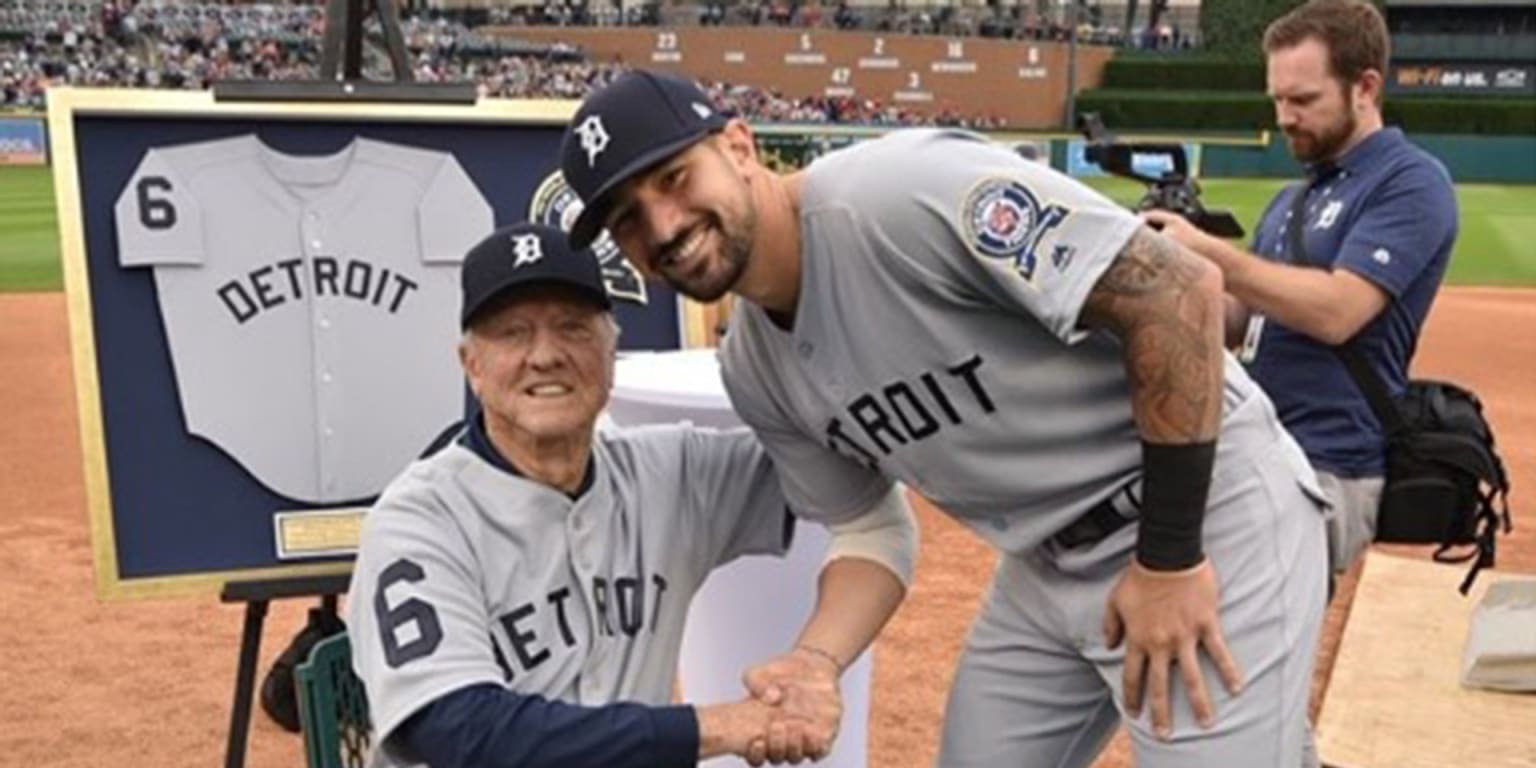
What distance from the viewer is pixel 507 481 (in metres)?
2.30

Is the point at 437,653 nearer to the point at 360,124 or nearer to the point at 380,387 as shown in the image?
the point at 380,387

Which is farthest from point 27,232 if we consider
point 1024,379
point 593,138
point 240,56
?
point 240,56

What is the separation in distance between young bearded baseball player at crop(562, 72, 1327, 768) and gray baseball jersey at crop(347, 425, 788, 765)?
0.20 meters

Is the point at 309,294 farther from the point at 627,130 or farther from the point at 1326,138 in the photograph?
the point at 1326,138

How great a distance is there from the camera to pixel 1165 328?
2.03 metres

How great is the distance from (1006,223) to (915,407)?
0.33 metres

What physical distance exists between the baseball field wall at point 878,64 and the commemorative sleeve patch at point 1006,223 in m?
45.1

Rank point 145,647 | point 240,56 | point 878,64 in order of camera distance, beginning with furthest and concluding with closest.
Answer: point 878,64 → point 240,56 → point 145,647

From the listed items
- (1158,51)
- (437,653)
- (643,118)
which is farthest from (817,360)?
(1158,51)

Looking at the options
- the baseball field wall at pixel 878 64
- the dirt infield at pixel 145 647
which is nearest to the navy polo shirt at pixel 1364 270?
the dirt infield at pixel 145 647

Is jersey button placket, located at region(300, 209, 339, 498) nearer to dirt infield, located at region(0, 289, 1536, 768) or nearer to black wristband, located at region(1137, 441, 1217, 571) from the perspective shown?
dirt infield, located at region(0, 289, 1536, 768)

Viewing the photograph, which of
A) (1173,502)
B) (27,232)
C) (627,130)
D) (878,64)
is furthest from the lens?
(878,64)

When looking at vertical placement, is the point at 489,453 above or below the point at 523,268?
below

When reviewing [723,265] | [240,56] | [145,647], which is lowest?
[145,647]
